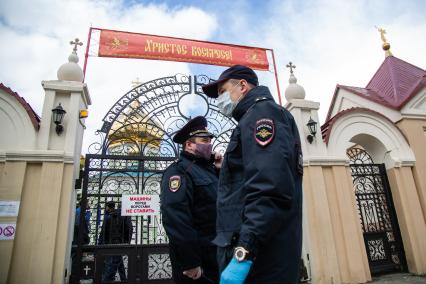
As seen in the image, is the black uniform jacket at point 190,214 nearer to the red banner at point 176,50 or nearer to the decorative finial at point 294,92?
the decorative finial at point 294,92

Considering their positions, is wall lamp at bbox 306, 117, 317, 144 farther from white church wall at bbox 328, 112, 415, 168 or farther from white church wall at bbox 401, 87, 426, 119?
white church wall at bbox 401, 87, 426, 119

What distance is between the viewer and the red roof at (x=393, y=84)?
812 centimetres

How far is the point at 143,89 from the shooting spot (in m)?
7.05

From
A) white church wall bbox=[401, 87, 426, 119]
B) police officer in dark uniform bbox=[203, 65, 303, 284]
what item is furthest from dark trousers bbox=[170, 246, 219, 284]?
white church wall bbox=[401, 87, 426, 119]

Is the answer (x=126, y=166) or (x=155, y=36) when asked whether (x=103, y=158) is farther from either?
(x=155, y=36)

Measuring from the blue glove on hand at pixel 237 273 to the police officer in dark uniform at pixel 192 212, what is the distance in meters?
1.16

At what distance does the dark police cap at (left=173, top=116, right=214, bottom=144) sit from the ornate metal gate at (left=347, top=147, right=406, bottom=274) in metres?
5.35

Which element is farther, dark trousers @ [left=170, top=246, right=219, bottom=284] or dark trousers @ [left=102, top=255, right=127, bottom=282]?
dark trousers @ [left=102, top=255, right=127, bottom=282]

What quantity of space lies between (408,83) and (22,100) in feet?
34.1

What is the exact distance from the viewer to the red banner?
26.2 feet

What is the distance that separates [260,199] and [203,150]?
5.62 ft

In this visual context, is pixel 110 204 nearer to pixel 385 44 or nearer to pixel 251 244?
pixel 251 244

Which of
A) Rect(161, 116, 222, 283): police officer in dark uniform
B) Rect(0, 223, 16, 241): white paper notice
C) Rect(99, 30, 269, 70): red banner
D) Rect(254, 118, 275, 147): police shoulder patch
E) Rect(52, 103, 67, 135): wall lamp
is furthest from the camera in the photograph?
Rect(99, 30, 269, 70): red banner

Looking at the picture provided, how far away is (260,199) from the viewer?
1474mm
